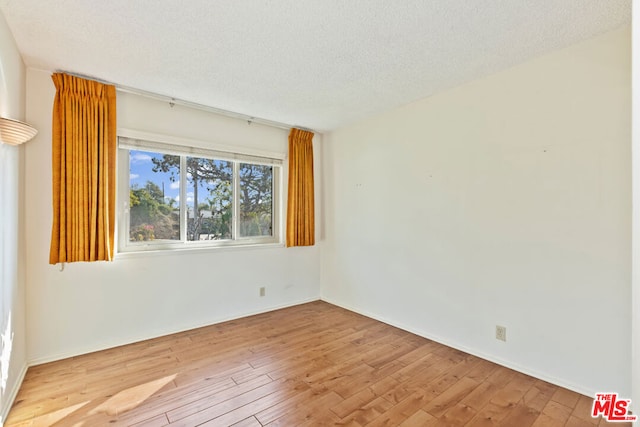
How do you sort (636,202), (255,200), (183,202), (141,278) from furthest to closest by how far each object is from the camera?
(255,200)
(183,202)
(141,278)
(636,202)

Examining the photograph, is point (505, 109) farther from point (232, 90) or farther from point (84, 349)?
point (84, 349)

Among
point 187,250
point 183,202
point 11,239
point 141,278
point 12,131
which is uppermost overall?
point 12,131

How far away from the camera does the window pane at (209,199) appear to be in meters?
3.39

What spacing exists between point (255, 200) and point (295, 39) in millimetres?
2236

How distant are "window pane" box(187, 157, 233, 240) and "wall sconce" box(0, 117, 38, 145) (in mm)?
1517

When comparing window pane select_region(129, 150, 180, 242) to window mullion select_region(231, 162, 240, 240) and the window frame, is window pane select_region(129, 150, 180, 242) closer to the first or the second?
the window frame

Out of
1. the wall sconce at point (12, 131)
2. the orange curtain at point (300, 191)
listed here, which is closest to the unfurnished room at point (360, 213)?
the wall sconce at point (12, 131)

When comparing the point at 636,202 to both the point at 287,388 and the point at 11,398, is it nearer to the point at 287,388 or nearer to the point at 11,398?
the point at 287,388

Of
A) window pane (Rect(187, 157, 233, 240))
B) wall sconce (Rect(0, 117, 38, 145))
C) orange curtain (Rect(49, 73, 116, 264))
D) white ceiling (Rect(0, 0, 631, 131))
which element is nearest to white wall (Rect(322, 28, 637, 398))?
white ceiling (Rect(0, 0, 631, 131))

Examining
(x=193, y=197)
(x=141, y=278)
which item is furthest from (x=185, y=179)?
(x=141, y=278)

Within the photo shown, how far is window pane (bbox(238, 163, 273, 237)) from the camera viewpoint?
3.79 meters

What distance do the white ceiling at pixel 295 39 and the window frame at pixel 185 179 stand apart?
51 centimetres

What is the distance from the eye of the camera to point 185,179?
3.33 m

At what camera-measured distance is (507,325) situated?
245 centimetres
